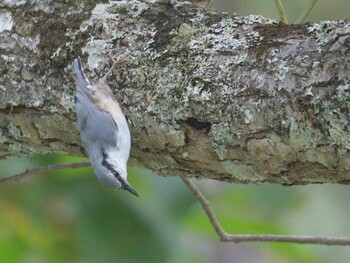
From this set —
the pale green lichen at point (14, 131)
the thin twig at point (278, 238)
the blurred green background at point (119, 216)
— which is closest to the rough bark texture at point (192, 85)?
the pale green lichen at point (14, 131)

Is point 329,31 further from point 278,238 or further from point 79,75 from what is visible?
point 278,238

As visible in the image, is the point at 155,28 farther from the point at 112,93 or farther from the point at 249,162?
the point at 249,162

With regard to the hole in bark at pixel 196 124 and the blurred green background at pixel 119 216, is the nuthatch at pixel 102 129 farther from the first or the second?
the blurred green background at pixel 119 216

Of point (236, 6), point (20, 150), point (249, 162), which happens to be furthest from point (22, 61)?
point (236, 6)

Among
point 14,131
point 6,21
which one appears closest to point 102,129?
point 14,131

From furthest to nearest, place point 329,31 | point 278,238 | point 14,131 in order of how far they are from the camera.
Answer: point 278,238, point 14,131, point 329,31

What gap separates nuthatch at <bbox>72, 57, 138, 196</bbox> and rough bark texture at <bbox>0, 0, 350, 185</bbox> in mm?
36

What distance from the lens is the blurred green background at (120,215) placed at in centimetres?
317

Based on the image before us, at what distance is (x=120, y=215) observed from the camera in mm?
A: 3270

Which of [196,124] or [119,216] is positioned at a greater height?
[196,124]

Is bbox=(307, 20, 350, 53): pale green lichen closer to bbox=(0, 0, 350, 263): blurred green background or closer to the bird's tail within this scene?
the bird's tail

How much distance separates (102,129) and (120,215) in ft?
2.72

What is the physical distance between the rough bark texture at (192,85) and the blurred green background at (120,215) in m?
0.71

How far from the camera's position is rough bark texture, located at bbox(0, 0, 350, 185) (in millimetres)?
1847
